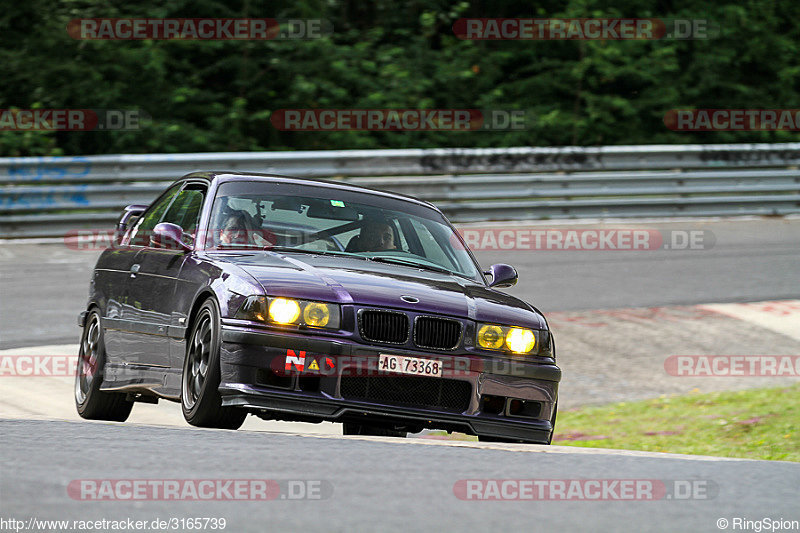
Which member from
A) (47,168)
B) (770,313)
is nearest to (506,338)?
(770,313)

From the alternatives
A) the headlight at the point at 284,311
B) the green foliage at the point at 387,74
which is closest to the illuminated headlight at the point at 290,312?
the headlight at the point at 284,311

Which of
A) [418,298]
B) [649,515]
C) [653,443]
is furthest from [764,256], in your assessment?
[649,515]

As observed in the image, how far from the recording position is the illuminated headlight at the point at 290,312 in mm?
6684

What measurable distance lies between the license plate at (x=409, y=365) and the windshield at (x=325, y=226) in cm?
113

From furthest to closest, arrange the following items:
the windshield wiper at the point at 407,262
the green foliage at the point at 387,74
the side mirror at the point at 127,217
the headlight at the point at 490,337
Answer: the green foliage at the point at 387,74 → the side mirror at the point at 127,217 → the windshield wiper at the point at 407,262 → the headlight at the point at 490,337

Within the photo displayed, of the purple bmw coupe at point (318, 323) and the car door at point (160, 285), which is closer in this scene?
the purple bmw coupe at point (318, 323)

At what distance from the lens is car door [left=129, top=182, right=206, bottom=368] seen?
7574mm

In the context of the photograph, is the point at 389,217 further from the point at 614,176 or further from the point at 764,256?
the point at 614,176

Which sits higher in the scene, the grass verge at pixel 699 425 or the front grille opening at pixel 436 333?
the front grille opening at pixel 436 333

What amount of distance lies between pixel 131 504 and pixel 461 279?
12.4 feet

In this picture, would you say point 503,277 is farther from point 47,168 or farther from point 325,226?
point 47,168

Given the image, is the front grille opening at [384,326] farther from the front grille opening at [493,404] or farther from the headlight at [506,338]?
the front grille opening at [493,404]

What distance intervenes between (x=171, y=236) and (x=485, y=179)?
11601 mm

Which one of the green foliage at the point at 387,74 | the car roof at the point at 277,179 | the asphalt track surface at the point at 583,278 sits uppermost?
the green foliage at the point at 387,74
